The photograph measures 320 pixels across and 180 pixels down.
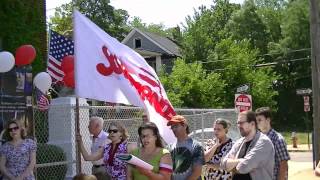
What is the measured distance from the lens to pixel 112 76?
6762 mm

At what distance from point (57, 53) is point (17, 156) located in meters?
6.10

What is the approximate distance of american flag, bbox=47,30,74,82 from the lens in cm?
1271

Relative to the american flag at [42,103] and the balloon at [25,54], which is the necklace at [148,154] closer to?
the balloon at [25,54]

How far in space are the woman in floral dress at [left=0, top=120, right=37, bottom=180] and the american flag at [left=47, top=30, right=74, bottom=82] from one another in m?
5.28

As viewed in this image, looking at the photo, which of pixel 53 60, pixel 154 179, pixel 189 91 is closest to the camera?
pixel 154 179

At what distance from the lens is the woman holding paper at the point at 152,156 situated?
18.2 ft

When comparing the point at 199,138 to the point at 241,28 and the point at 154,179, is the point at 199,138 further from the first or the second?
the point at 241,28

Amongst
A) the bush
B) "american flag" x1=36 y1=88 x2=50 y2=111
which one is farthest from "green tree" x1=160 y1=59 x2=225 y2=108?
"american flag" x1=36 y1=88 x2=50 y2=111

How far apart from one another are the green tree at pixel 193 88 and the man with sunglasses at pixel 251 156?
30.9 metres

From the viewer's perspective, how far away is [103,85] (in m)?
6.64

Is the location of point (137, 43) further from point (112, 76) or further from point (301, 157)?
point (112, 76)

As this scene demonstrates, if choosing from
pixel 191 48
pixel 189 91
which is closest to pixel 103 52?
pixel 189 91

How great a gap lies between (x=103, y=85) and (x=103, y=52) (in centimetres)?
46

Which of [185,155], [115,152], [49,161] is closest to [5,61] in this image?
[115,152]
